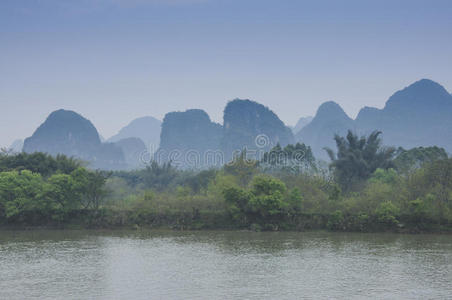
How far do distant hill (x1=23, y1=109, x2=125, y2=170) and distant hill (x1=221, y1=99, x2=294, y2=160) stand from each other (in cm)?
5222

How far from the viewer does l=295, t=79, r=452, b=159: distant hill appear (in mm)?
148625

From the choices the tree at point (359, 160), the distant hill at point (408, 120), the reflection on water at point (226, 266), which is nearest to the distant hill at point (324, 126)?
the distant hill at point (408, 120)

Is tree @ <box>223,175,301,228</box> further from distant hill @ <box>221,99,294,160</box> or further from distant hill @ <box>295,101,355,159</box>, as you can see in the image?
distant hill @ <box>295,101,355,159</box>

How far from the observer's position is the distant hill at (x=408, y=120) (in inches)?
5851

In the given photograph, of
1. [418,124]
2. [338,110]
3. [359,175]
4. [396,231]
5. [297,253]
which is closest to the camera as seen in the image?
[297,253]

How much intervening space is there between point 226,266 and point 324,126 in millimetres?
143986

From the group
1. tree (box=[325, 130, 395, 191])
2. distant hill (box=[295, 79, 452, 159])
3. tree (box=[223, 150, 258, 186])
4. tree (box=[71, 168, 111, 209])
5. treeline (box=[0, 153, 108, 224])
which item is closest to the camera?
treeline (box=[0, 153, 108, 224])

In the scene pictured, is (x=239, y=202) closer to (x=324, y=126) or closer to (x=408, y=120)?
(x=324, y=126)

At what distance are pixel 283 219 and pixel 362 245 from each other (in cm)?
650

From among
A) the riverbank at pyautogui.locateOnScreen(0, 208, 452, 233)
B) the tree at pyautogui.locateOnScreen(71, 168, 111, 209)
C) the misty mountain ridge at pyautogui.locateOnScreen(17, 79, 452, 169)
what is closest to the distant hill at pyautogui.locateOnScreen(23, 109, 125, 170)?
the misty mountain ridge at pyautogui.locateOnScreen(17, 79, 452, 169)

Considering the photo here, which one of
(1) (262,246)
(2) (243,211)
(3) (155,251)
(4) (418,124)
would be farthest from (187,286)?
(4) (418,124)

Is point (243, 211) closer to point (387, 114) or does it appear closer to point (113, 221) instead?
point (113, 221)

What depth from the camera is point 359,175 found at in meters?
36.4

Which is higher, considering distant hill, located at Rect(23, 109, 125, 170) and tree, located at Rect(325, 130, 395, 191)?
distant hill, located at Rect(23, 109, 125, 170)
